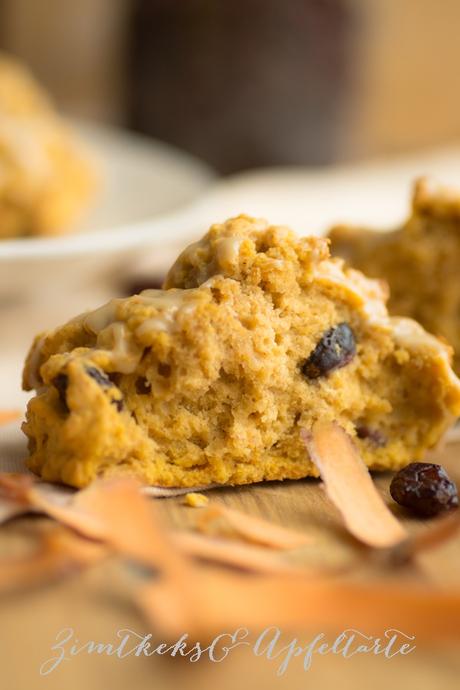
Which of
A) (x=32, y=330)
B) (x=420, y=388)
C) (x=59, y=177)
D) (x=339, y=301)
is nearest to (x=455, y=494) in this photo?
(x=420, y=388)

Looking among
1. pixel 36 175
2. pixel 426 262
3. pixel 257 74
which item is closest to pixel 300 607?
pixel 426 262

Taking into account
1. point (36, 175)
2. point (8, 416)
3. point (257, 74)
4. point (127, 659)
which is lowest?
point (127, 659)

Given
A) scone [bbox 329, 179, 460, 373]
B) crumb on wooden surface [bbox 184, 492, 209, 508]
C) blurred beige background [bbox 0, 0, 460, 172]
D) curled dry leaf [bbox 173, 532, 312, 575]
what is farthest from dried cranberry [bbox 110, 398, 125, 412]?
blurred beige background [bbox 0, 0, 460, 172]

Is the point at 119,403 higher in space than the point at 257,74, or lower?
lower

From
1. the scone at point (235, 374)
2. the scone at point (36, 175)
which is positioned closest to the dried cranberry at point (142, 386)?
the scone at point (235, 374)

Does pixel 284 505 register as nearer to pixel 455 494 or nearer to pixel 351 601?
pixel 455 494

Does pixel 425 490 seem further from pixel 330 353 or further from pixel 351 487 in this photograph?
pixel 330 353
